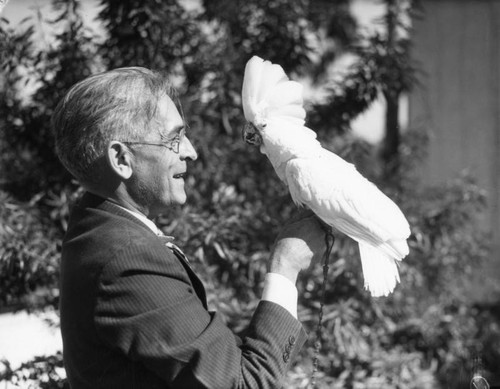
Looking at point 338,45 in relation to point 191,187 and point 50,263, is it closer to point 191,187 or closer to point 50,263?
point 191,187

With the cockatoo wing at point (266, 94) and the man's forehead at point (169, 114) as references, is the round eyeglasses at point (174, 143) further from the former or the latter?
the cockatoo wing at point (266, 94)

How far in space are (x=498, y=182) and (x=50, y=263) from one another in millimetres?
4565

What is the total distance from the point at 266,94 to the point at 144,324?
30.6 inches

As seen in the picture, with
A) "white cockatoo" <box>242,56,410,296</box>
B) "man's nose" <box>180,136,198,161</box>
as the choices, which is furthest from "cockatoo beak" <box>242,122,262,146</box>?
"man's nose" <box>180,136,198,161</box>

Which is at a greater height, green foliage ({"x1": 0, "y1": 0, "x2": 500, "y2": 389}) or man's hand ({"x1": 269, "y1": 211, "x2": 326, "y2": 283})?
man's hand ({"x1": 269, "y1": 211, "x2": 326, "y2": 283})

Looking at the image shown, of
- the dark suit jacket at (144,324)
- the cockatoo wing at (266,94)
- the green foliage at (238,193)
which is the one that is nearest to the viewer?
the dark suit jacket at (144,324)

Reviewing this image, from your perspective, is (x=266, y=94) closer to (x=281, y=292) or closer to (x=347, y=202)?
(x=347, y=202)

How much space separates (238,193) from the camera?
362 centimetres

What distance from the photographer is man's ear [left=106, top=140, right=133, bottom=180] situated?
1519mm

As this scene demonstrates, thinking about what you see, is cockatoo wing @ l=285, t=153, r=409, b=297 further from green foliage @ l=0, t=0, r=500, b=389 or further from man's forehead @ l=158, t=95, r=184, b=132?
green foliage @ l=0, t=0, r=500, b=389

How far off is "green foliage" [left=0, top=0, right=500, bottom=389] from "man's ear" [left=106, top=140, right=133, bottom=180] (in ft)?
3.78

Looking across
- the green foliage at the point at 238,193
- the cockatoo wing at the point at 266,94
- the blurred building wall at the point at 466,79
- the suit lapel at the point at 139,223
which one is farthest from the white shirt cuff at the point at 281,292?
the blurred building wall at the point at 466,79

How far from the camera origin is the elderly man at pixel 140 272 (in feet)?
4.51

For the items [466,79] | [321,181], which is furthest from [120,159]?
[466,79]
